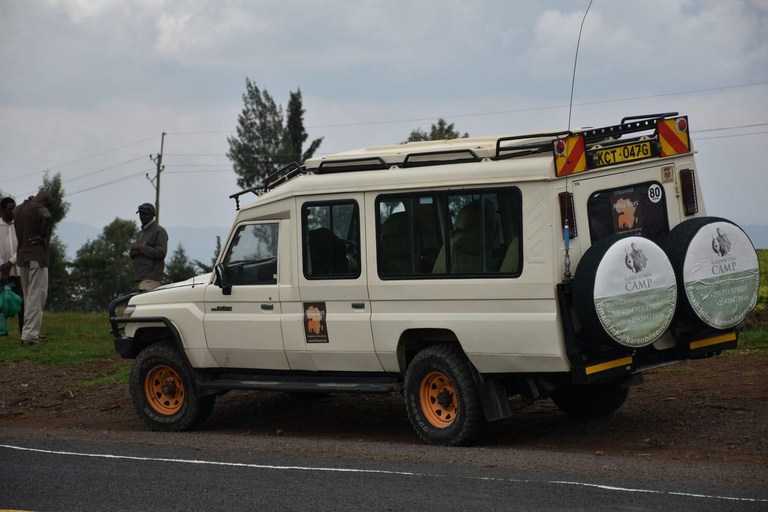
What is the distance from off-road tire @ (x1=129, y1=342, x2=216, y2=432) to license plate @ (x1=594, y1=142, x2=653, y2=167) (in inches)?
187

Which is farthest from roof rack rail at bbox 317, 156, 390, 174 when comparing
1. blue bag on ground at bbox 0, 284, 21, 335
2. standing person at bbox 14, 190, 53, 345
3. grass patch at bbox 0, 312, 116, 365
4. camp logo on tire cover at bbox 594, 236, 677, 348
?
blue bag on ground at bbox 0, 284, 21, 335

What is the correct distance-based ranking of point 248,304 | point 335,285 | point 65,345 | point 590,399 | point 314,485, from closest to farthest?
point 314,485 < point 335,285 < point 590,399 < point 248,304 < point 65,345

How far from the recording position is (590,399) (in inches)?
391

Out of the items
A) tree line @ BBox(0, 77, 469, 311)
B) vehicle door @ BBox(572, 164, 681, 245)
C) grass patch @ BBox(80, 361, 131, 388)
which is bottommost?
grass patch @ BBox(80, 361, 131, 388)

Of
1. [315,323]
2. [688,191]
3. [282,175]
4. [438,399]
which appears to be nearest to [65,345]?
[282,175]

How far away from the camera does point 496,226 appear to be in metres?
8.57

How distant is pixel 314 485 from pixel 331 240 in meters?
2.90

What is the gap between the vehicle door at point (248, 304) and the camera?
9.91 metres

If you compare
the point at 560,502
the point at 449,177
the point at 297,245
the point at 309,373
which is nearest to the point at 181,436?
the point at 309,373

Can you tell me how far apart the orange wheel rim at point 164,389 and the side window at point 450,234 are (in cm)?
293

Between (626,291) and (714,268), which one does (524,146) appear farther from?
(714,268)

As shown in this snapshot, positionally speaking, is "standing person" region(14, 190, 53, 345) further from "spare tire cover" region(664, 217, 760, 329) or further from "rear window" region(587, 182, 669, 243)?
"spare tire cover" region(664, 217, 760, 329)

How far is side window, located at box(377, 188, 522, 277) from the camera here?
8477mm

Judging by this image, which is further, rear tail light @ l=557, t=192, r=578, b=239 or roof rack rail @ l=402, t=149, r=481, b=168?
roof rack rail @ l=402, t=149, r=481, b=168
